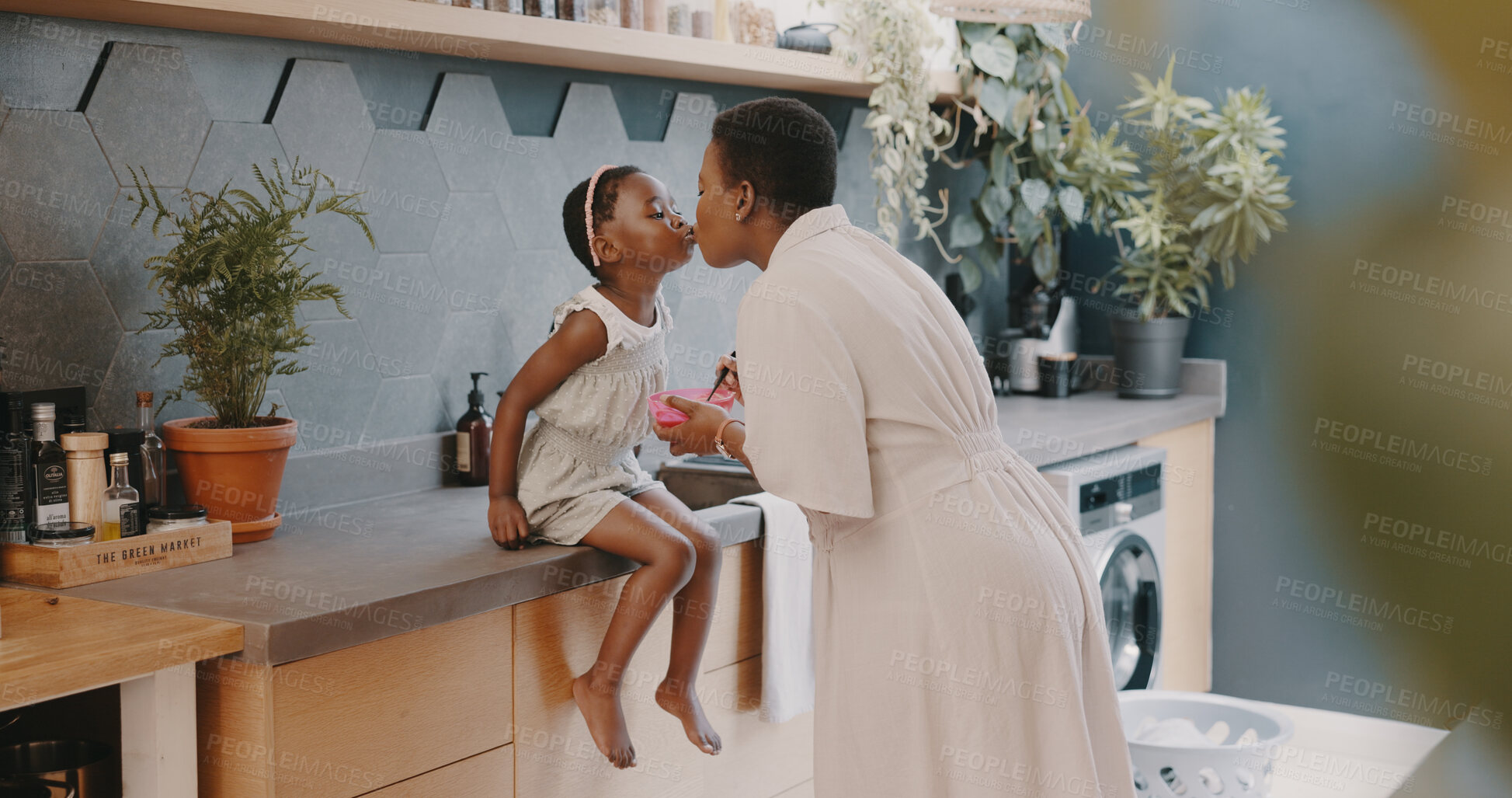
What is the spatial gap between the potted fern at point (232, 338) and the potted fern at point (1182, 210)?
7.56ft

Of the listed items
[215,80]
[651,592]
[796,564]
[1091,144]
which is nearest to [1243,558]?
[1091,144]

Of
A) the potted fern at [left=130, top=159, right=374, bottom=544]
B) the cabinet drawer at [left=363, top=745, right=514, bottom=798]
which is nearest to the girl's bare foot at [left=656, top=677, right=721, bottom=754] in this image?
the cabinet drawer at [left=363, top=745, right=514, bottom=798]

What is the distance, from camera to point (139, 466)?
5.49 ft

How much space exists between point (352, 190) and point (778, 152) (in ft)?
3.15

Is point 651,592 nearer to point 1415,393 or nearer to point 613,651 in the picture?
point 613,651

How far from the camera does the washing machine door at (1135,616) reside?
10.1ft

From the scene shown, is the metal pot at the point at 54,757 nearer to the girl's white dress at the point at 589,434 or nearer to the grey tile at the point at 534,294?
the girl's white dress at the point at 589,434

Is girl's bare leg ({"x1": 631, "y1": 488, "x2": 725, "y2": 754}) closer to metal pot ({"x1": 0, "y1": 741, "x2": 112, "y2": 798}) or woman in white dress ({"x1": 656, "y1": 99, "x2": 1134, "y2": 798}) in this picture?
woman in white dress ({"x1": 656, "y1": 99, "x2": 1134, "y2": 798})

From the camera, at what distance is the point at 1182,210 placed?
3.35 m

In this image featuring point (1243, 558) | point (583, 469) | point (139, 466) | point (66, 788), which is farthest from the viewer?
point (1243, 558)

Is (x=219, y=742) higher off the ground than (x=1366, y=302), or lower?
lower

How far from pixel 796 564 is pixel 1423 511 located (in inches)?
80.2

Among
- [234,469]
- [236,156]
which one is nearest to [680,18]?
[236,156]

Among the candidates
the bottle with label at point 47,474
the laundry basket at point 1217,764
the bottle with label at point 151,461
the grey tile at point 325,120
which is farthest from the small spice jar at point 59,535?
the laundry basket at point 1217,764
